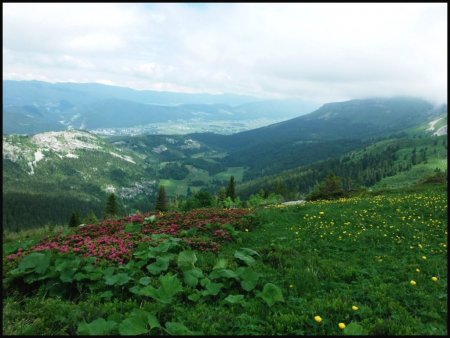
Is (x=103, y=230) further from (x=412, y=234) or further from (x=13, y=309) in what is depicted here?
(x=412, y=234)

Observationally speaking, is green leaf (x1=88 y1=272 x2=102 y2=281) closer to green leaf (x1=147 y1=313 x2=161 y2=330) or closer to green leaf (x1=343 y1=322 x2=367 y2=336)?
green leaf (x1=147 y1=313 x2=161 y2=330)

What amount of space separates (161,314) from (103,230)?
45.9 feet

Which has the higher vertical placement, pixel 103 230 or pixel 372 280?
pixel 372 280

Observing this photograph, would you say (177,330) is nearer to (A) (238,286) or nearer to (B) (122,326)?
(B) (122,326)

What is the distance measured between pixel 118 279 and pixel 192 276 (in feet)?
7.44

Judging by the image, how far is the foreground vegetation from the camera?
7841 millimetres

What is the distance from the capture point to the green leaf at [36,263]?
10.4 meters

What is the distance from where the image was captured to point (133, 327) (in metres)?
7.07

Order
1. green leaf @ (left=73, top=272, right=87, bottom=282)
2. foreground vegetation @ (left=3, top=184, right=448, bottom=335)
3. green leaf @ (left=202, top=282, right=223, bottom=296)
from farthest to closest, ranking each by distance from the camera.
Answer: green leaf @ (left=73, top=272, right=87, bottom=282) < green leaf @ (left=202, top=282, right=223, bottom=296) < foreground vegetation @ (left=3, top=184, right=448, bottom=335)

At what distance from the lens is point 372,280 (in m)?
11.0

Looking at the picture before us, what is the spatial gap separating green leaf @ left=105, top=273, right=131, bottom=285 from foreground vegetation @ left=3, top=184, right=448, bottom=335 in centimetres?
4

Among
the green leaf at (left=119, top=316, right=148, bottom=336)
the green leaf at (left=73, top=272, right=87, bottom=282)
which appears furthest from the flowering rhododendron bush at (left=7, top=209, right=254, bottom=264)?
the green leaf at (left=119, top=316, right=148, bottom=336)

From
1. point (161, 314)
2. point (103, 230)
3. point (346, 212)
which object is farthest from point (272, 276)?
point (103, 230)

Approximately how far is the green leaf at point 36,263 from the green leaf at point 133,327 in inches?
191
